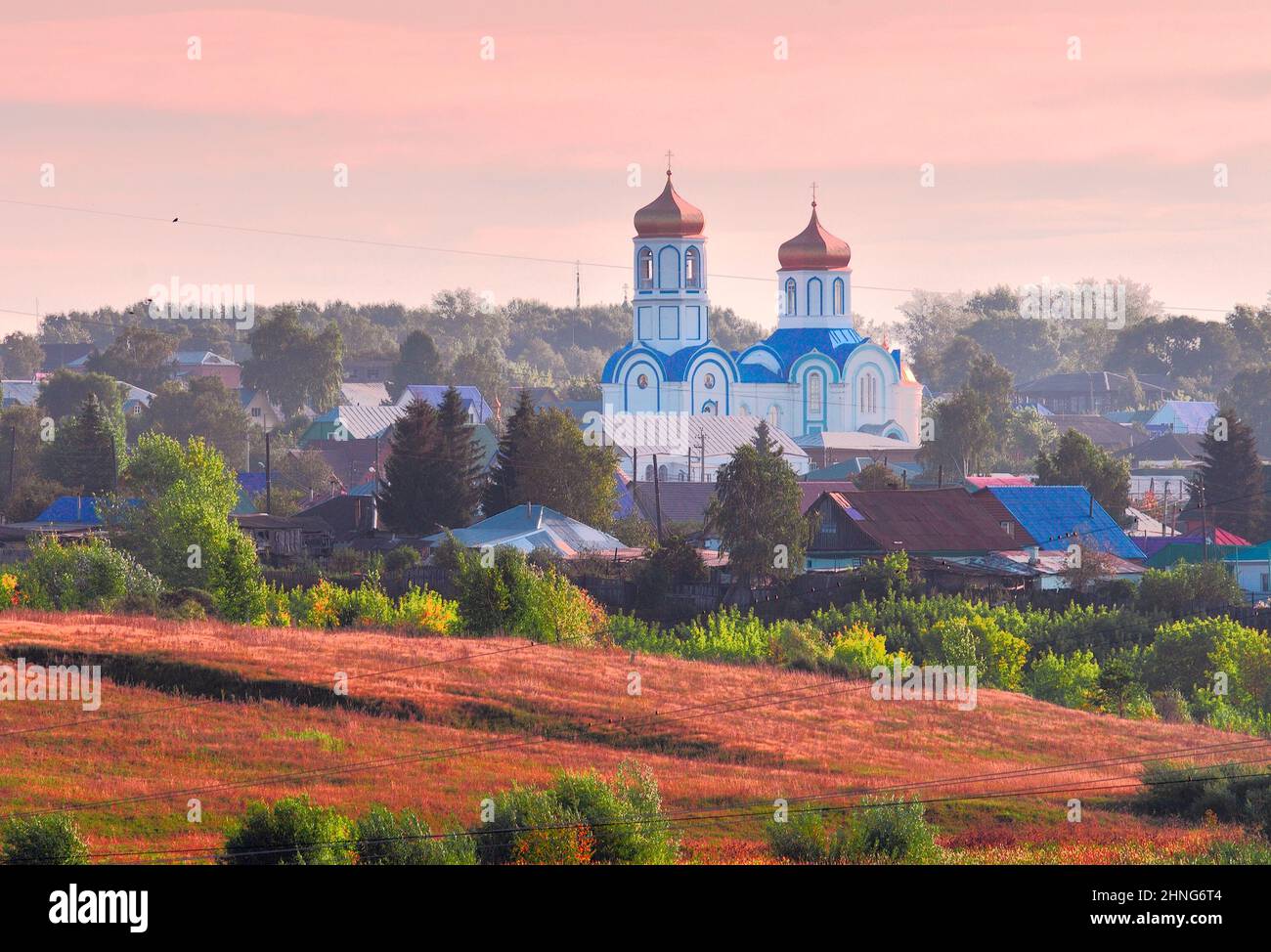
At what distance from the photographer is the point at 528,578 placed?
50656mm

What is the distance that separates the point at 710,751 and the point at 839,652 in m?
11.6

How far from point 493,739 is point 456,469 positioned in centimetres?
3019

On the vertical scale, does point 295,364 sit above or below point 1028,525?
above

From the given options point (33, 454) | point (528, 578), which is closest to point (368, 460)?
point (33, 454)

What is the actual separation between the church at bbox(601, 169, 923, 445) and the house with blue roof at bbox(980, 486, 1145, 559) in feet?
108

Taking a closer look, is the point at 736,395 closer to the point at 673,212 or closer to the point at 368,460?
the point at 673,212

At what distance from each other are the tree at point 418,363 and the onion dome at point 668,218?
162 ft

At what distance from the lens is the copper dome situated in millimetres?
101312

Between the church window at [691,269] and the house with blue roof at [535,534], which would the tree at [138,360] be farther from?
the house with blue roof at [535,534]

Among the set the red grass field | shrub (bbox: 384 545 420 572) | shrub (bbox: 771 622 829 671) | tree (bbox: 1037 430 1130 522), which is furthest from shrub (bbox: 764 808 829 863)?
tree (bbox: 1037 430 1130 522)

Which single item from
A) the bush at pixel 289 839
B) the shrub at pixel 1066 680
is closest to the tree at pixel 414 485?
the shrub at pixel 1066 680

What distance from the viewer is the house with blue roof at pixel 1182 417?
13925 centimetres

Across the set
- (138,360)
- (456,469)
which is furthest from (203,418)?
(456,469)

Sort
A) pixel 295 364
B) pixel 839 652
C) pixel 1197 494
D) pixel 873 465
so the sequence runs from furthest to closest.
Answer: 1. pixel 295 364
2. pixel 873 465
3. pixel 1197 494
4. pixel 839 652
